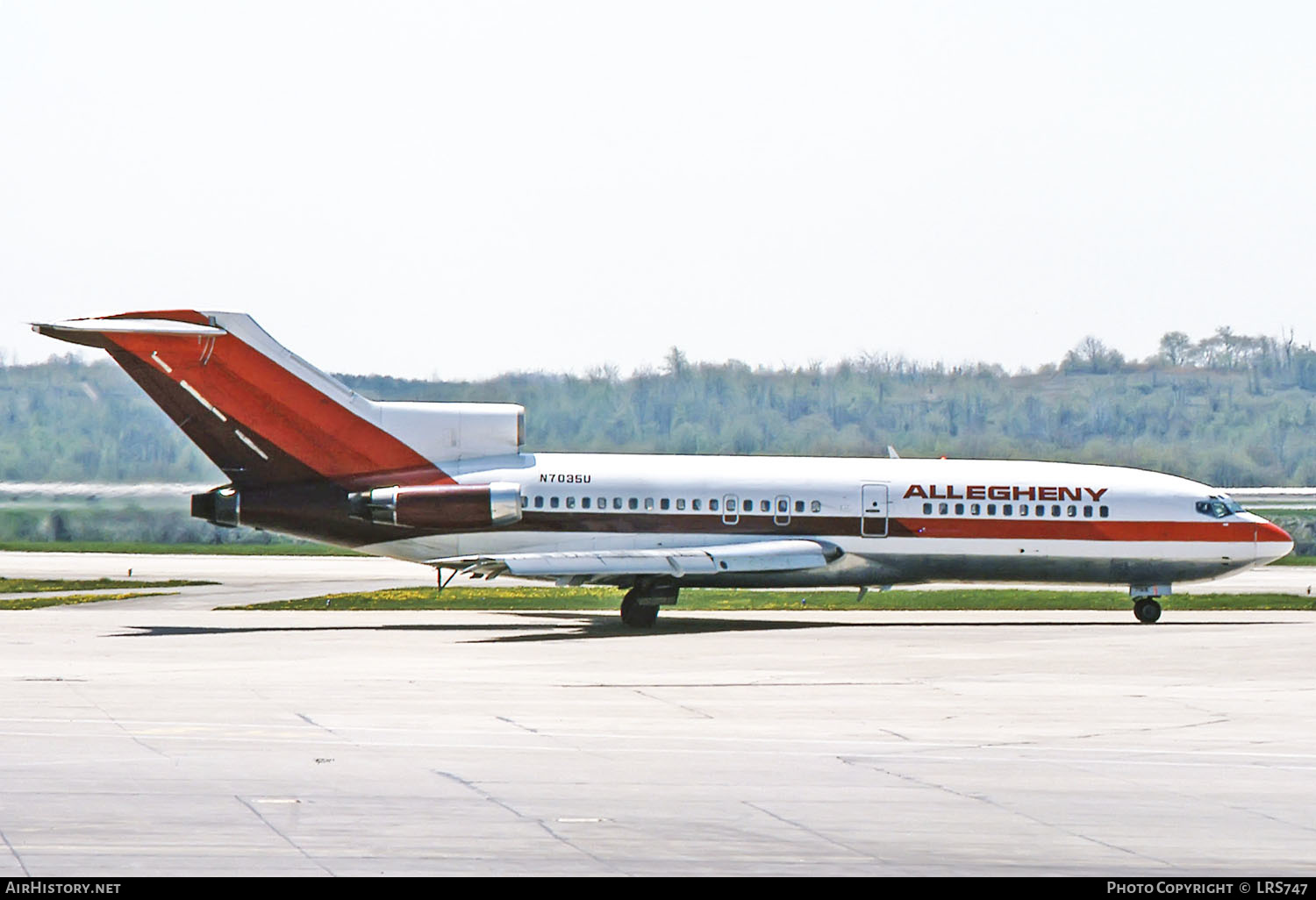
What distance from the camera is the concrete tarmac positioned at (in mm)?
12852

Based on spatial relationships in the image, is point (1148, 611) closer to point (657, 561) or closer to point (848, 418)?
point (657, 561)

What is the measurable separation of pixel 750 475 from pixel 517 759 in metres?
22.0

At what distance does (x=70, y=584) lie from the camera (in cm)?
5131

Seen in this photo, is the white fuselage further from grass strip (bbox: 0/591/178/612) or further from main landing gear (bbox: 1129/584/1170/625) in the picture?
grass strip (bbox: 0/591/178/612)

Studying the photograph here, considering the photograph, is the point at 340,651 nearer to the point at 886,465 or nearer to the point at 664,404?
the point at 886,465

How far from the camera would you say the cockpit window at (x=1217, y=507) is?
3981 centimetres

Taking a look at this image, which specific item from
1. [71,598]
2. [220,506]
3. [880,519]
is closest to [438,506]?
[220,506]

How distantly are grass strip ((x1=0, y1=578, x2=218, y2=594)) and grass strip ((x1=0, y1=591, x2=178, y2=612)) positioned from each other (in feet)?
7.01

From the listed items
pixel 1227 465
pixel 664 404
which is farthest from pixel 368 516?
pixel 1227 465

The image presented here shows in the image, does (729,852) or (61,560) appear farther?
(61,560)

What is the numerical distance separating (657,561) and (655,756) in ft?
62.1

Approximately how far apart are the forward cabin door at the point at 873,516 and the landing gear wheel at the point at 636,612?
5.18 meters

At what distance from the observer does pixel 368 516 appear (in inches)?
1502

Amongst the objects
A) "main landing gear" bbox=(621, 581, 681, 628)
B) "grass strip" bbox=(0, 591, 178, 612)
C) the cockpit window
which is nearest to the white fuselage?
the cockpit window
